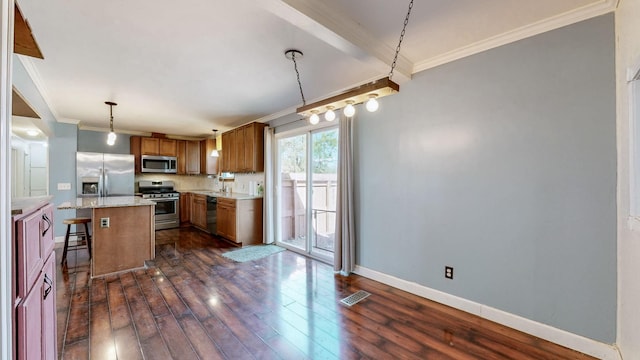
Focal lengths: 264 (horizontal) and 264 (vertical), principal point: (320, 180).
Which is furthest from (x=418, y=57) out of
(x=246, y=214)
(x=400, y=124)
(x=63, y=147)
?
(x=63, y=147)

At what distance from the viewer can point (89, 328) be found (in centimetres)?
224

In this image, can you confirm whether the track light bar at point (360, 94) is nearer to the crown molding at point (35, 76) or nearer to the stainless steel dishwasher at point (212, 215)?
the crown molding at point (35, 76)

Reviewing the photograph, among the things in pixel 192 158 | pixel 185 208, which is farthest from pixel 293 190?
pixel 192 158

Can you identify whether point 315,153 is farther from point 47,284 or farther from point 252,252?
point 47,284

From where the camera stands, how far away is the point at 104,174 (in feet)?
18.2

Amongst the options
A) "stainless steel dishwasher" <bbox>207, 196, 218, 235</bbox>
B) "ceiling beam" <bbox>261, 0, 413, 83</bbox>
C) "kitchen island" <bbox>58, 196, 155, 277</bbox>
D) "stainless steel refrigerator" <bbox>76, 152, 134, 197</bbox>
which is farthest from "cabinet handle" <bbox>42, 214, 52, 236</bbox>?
"stainless steel refrigerator" <bbox>76, 152, 134, 197</bbox>

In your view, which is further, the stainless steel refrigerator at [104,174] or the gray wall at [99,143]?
the gray wall at [99,143]

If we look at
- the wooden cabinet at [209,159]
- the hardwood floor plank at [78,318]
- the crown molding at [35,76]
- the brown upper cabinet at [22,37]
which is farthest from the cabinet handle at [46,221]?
the wooden cabinet at [209,159]

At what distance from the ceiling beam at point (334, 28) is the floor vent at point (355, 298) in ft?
7.88

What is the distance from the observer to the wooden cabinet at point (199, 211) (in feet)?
19.5

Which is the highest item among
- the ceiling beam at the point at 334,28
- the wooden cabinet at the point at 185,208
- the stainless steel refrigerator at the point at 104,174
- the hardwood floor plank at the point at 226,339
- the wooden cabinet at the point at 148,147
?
the ceiling beam at the point at 334,28

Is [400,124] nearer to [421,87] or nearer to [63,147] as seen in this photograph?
[421,87]

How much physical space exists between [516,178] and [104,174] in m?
7.05

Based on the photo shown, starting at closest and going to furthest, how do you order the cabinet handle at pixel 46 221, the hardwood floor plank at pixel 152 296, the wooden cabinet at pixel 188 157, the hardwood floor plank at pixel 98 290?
the cabinet handle at pixel 46 221
the hardwood floor plank at pixel 152 296
the hardwood floor plank at pixel 98 290
the wooden cabinet at pixel 188 157
